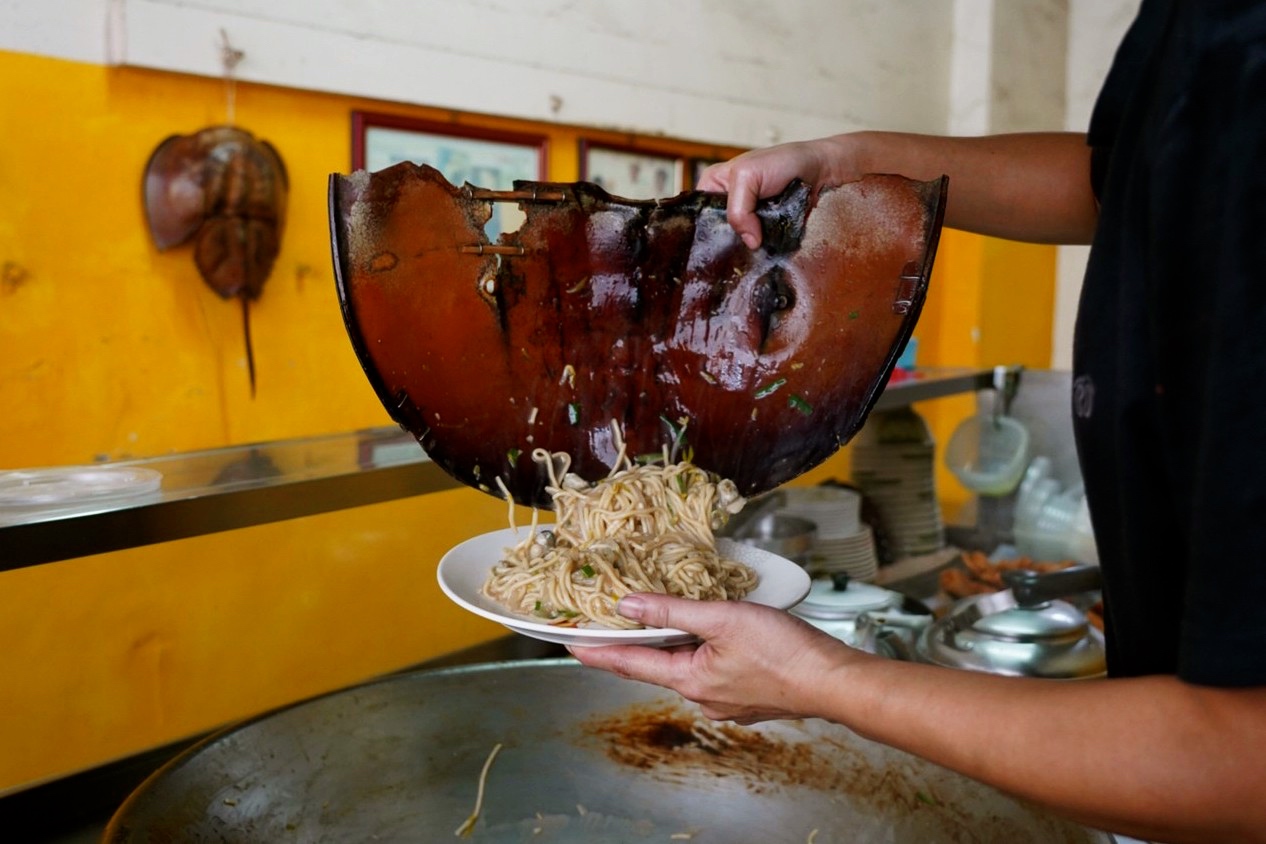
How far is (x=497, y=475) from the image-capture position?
1396 millimetres

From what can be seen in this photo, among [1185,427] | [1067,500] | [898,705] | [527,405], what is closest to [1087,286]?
[1185,427]

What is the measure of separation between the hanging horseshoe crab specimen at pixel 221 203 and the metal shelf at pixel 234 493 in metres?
1.35

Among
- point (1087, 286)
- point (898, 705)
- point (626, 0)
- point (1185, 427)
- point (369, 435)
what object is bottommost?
point (898, 705)

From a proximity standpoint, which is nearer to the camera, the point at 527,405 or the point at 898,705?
the point at 898,705

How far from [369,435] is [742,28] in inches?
123

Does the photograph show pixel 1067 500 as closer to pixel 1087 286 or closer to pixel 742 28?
pixel 1087 286

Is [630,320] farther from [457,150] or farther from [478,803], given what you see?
[457,150]

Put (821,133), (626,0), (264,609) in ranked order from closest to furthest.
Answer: (264,609) → (626,0) → (821,133)

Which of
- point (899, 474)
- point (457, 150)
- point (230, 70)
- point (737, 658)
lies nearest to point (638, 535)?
point (737, 658)

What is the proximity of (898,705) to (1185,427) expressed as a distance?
Result: 1.13 ft

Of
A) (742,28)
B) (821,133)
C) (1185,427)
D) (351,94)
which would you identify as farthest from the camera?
(821,133)

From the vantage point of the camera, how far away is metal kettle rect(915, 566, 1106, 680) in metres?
1.86

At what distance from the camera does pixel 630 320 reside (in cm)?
143

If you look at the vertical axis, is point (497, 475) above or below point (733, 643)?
above
